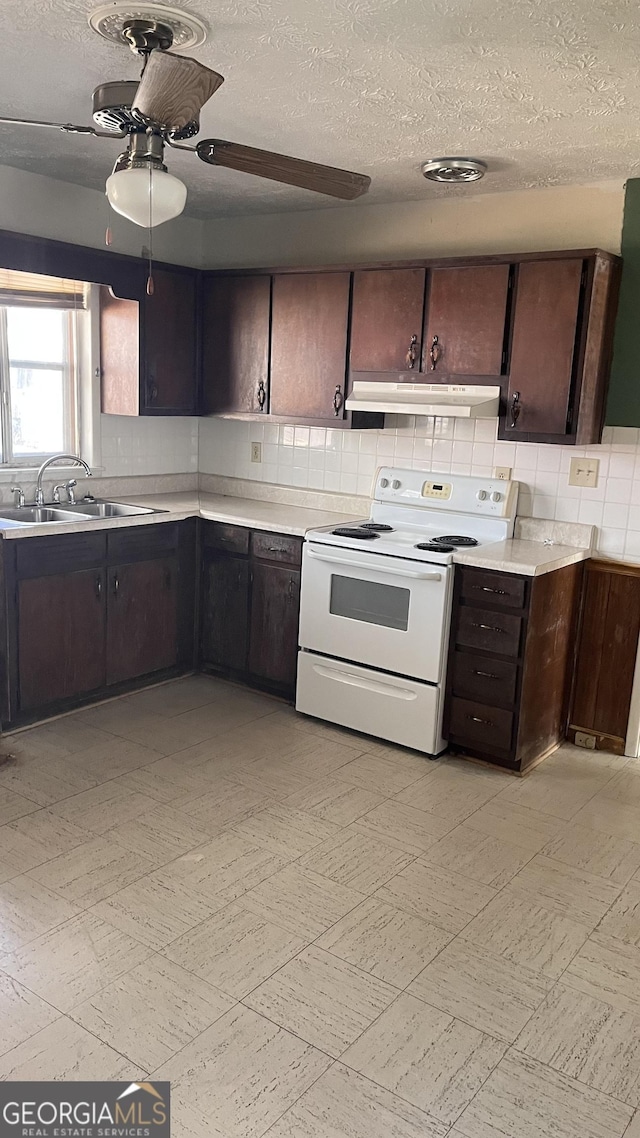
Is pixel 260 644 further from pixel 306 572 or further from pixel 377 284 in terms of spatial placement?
pixel 377 284

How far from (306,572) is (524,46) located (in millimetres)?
2351

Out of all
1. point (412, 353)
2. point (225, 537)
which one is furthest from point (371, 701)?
point (412, 353)

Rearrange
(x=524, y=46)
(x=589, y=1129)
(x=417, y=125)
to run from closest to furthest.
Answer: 1. (x=589, y=1129)
2. (x=524, y=46)
3. (x=417, y=125)

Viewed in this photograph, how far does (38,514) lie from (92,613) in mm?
583

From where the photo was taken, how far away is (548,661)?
12.3 feet

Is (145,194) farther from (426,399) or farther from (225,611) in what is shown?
(225,611)

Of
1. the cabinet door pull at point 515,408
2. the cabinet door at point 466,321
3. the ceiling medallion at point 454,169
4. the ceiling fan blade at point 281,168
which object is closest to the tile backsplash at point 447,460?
Result: the cabinet door pull at point 515,408

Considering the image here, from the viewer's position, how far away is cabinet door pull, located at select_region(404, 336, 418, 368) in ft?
13.1

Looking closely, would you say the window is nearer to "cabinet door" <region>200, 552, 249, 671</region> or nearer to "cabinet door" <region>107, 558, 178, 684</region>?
"cabinet door" <region>107, 558, 178, 684</region>

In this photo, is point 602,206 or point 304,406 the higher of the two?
point 602,206

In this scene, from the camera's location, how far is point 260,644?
14.4ft

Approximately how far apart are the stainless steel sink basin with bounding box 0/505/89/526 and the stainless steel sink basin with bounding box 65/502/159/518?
4 centimetres

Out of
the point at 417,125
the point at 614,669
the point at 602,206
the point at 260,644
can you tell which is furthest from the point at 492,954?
the point at 602,206

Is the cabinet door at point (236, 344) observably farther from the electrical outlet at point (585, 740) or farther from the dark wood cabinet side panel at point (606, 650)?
the electrical outlet at point (585, 740)
